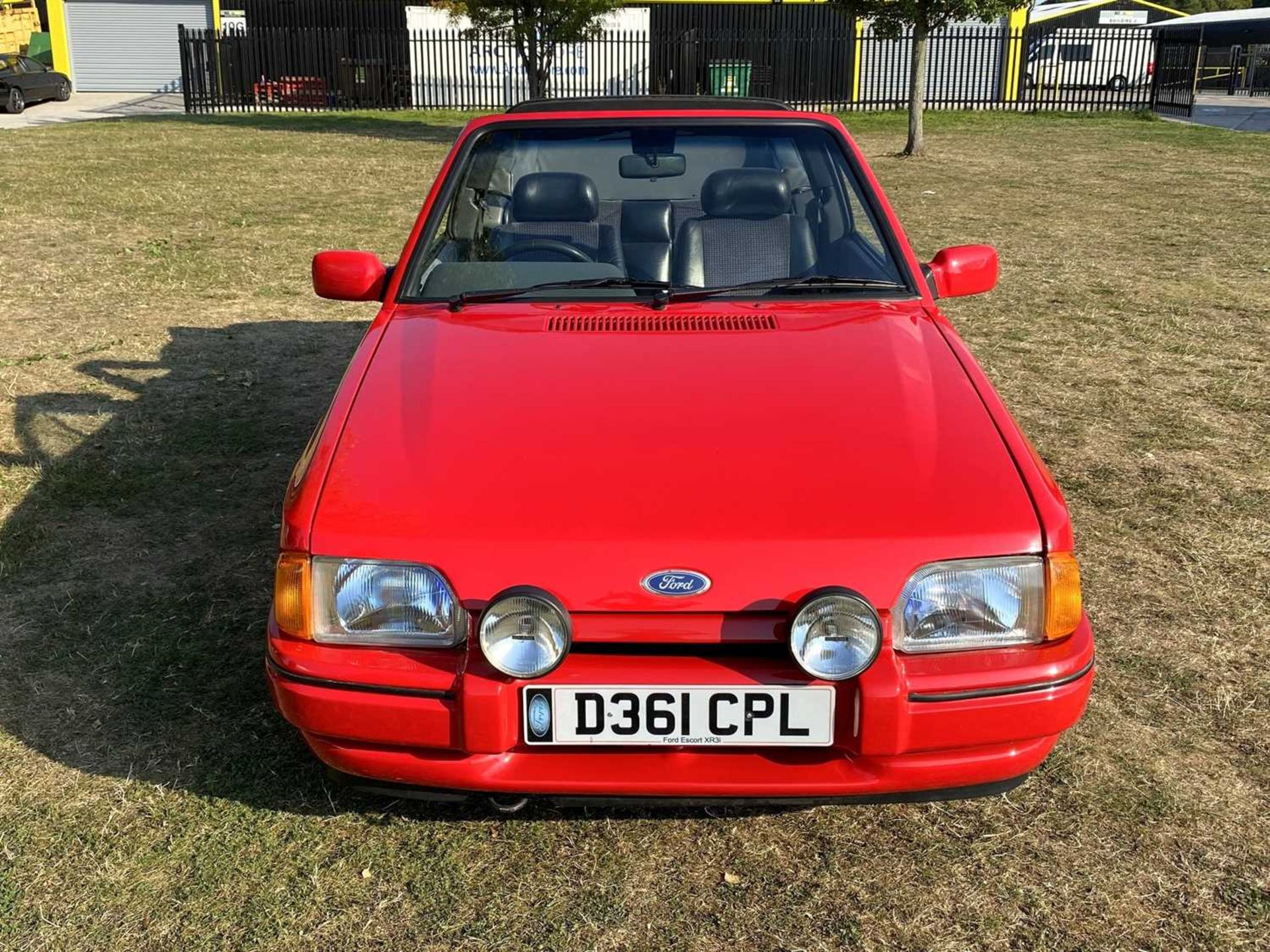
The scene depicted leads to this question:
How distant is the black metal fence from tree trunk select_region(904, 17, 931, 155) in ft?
27.9

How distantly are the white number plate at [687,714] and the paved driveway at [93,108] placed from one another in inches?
941

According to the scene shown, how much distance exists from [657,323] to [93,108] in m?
28.7

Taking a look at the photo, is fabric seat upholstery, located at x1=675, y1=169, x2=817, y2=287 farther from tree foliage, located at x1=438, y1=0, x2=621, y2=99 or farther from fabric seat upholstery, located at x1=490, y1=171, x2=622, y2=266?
tree foliage, located at x1=438, y1=0, x2=621, y2=99

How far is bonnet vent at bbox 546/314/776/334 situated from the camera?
314cm

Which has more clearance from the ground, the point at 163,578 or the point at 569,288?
the point at 569,288

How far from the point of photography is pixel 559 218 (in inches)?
149

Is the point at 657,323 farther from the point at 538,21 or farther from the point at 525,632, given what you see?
the point at 538,21

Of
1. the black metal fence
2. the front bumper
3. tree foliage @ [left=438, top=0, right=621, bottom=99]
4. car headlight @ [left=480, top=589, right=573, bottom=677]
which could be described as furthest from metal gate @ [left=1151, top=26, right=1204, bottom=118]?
car headlight @ [left=480, top=589, right=573, bottom=677]

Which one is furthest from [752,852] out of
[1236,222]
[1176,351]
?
[1236,222]

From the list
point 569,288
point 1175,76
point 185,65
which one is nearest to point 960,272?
point 569,288

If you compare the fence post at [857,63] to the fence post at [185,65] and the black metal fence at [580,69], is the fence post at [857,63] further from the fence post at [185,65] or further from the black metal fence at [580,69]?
the fence post at [185,65]

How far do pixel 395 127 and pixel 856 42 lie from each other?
12141 mm

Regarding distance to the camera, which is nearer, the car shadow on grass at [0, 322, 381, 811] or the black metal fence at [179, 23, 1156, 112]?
the car shadow on grass at [0, 322, 381, 811]

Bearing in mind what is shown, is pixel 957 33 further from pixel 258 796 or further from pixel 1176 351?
pixel 258 796
